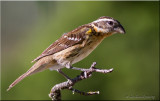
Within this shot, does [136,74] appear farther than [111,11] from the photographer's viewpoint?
No

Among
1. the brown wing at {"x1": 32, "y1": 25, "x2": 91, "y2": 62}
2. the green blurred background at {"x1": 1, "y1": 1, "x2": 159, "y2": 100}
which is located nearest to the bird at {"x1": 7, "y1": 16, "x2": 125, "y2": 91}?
the brown wing at {"x1": 32, "y1": 25, "x2": 91, "y2": 62}

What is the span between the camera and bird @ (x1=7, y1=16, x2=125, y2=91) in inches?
216

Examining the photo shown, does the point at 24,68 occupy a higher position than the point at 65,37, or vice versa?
the point at 65,37

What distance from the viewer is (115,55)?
11078 mm

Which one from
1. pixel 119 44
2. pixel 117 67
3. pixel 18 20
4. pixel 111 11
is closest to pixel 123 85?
pixel 117 67

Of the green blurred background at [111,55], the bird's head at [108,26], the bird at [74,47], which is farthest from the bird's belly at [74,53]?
the green blurred background at [111,55]

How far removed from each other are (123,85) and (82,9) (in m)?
3.01

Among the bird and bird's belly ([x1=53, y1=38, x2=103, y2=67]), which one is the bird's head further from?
bird's belly ([x1=53, y1=38, x2=103, y2=67])

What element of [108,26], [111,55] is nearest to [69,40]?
[108,26]

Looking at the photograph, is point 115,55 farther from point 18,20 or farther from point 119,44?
point 18,20

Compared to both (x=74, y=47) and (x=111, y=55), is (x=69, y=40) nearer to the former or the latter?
(x=74, y=47)

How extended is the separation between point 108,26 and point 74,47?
66 centimetres

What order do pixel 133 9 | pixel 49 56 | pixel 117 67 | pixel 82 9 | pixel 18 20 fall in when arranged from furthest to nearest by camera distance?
1. pixel 18 20
2. pixel 133 9
3. pixel 82 9
4. pixel 117 67
5. pixel 49 56

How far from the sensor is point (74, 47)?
219 inches
